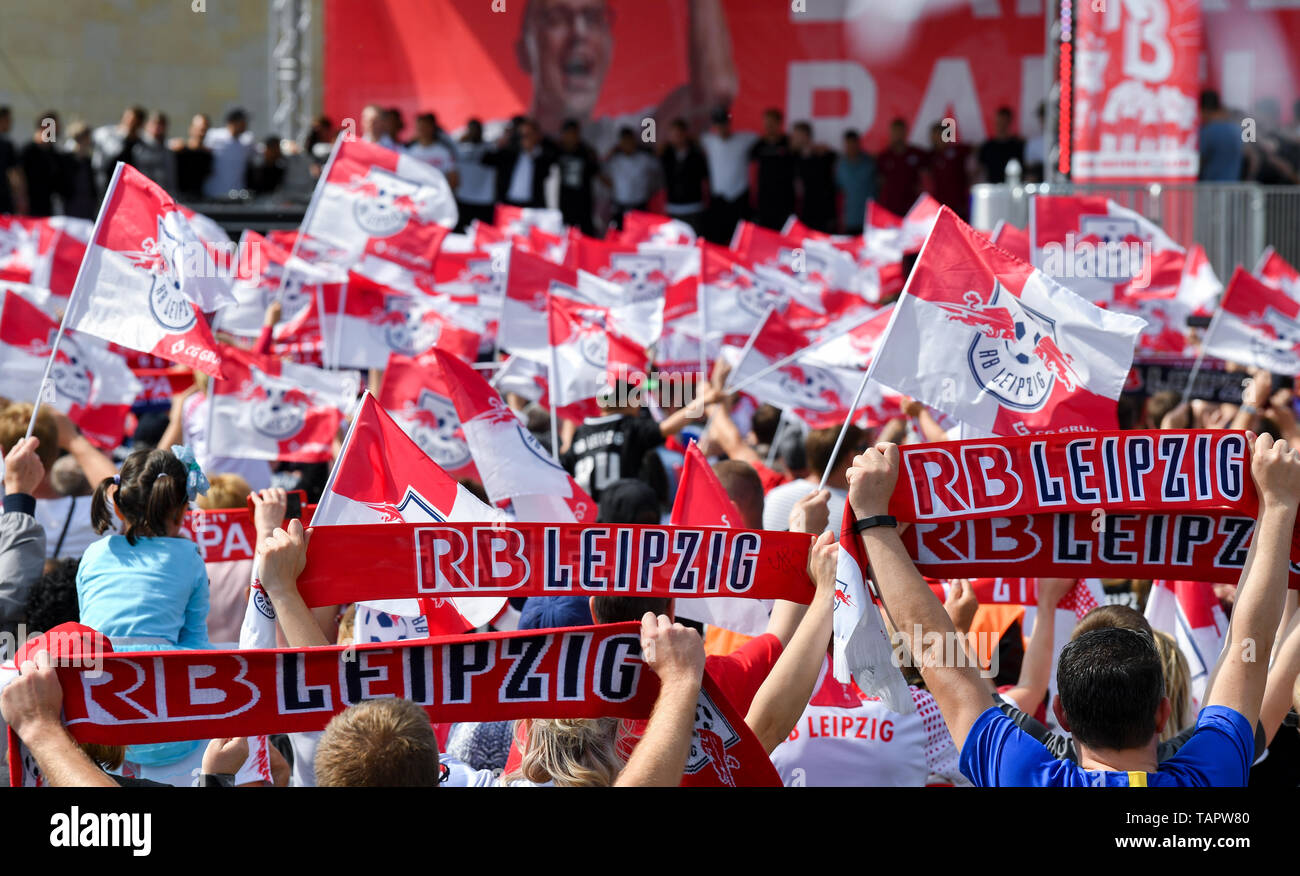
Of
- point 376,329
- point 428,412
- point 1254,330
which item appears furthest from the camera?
point 376,329

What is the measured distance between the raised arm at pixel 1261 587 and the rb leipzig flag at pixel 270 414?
4.99m

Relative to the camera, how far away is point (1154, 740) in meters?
2.85

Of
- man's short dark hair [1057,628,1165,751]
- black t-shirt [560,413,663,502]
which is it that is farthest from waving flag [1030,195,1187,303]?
man's short dark hair [1057,628,1165,751]

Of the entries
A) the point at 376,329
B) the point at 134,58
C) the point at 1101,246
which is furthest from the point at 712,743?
the point at 134,58

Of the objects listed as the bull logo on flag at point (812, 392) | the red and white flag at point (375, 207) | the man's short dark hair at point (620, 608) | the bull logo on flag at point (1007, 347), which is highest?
the red and white flag at point (375, 207)

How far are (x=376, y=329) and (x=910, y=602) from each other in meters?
7.24

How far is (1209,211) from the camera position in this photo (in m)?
15.1

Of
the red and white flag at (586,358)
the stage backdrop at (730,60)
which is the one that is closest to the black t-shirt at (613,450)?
the red and white flag at (586,358)

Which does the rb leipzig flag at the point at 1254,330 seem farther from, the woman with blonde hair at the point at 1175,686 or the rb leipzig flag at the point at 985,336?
the woman with blonde hair at the point at 1175,686

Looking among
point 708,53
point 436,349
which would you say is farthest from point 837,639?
point 708,53

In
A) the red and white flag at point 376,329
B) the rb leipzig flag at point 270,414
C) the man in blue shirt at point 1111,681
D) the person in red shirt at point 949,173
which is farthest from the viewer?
the person in red shirt at point 949,173

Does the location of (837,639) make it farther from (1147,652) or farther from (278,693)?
(278,693)

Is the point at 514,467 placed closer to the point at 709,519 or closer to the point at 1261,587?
the point at 709,519

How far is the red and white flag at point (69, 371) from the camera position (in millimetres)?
7352
